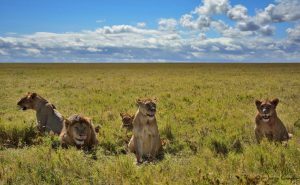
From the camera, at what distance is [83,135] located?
9930mm

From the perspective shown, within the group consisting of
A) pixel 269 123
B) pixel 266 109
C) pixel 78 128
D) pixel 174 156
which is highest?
pixel 266 109

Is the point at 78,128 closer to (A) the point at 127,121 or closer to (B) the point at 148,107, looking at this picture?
(B) the point at 148,107

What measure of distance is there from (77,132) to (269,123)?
14.7ft

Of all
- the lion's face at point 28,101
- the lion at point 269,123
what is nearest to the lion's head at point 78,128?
the lion's face at point 28,101

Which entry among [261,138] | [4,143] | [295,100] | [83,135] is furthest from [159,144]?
[295,100]

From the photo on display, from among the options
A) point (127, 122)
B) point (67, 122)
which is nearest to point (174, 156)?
point (67, 122)

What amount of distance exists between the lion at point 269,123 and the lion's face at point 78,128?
4046 millimetres

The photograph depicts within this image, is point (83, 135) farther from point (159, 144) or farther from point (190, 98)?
point (190, 98)

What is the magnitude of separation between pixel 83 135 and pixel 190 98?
13053mm

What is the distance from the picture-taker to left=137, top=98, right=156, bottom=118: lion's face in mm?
8984

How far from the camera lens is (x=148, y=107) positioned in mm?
9016

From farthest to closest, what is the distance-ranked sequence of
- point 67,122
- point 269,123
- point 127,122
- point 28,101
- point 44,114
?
point 127,122
point 28,101
point 44,114
point 269,123
point 67,122

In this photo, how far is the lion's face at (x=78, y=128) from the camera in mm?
9867

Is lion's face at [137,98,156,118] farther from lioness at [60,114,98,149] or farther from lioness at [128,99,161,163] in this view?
lioness at [60,114,98,149]
